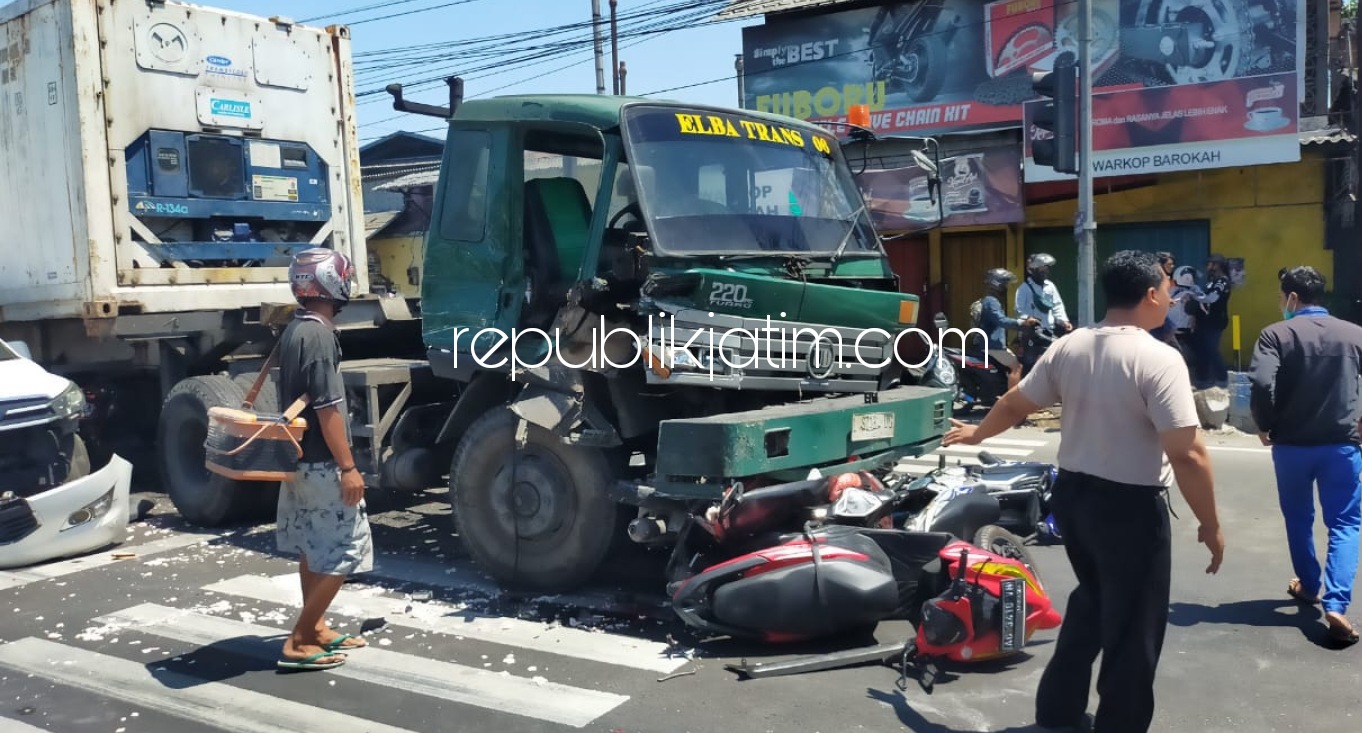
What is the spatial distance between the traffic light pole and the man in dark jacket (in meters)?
5.79

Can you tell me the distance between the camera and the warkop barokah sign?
14711mm

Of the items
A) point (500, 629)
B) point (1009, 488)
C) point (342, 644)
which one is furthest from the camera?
point (1009, 488)

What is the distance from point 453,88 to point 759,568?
16.4 feet

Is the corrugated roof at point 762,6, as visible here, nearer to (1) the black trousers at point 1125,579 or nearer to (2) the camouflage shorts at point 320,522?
(2) the camouflage shorts at point 320,522

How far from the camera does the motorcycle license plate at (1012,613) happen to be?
4645mm

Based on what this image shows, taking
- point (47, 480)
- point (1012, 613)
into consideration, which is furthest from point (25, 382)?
point (1012, 613)

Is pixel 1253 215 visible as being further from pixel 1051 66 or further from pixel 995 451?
pixel 995 451

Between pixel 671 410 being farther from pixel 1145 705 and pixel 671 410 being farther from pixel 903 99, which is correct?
pixel 903 99

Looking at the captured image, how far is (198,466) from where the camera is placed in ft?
27.4

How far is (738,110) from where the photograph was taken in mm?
6414

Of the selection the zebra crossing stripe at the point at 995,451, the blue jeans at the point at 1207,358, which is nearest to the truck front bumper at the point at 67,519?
the zebra crossing stripe at the point at 995,451

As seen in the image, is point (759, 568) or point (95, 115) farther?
point (95, 115)

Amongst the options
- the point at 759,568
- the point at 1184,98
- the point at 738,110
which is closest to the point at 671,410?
the point at 759,568

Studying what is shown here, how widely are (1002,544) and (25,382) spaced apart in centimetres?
641
